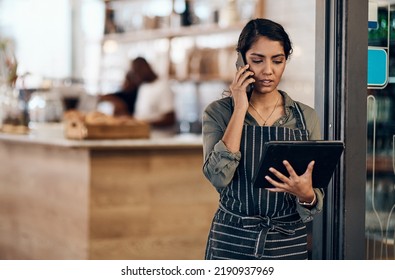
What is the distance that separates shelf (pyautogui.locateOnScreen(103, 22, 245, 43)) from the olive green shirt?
3889mm

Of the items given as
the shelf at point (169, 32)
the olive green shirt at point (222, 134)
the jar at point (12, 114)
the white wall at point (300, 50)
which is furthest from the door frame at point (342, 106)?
the shelf at point (169, 32)

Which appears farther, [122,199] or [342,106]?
[122,199]

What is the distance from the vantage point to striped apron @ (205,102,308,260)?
2.06 meters

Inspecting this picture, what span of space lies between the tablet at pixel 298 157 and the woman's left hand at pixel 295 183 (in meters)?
0.01

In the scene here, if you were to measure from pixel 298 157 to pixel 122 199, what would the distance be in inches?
97.4

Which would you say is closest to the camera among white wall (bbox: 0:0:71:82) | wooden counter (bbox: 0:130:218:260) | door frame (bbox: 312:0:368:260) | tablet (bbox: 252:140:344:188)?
tablet (bbox: 252:140:344:188)

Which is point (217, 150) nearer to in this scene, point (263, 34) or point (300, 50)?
point (263, 34)

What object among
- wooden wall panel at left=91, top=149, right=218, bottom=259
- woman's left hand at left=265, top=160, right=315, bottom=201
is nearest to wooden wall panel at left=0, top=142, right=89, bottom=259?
wooden wall panel at left=91, top=149, right=218, bottom=259

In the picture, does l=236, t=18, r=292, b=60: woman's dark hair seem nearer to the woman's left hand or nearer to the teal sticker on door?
the woman's left hand

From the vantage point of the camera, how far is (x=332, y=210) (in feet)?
7.88

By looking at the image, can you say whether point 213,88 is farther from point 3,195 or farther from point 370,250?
point 370,250

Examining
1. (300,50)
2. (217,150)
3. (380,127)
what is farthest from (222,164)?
(380,127)

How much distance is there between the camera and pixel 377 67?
2486 millimetres

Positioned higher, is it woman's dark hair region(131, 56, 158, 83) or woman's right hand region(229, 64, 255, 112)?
woman's dark hair region(131, 56, 158, 83)
